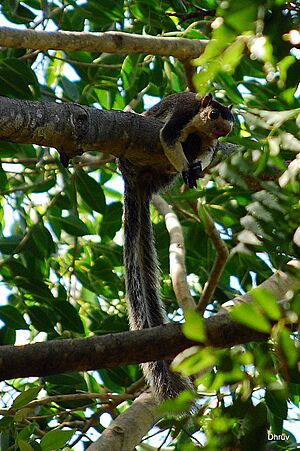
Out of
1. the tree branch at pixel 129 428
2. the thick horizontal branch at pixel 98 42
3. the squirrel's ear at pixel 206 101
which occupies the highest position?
the squirrel's ear at pixel 206 101

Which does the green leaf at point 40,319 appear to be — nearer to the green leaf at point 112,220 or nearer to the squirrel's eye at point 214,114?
the green leaf at point 112,220

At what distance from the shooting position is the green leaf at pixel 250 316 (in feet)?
3.33

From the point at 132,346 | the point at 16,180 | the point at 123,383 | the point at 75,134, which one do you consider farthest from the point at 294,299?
the point at 16,180

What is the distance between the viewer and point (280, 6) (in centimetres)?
115

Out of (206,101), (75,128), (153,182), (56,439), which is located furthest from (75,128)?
(206,101)

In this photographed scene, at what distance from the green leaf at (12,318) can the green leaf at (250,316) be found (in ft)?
7.58

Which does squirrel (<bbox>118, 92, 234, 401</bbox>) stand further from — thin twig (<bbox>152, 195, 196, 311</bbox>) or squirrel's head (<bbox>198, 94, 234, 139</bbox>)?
thin twig (<bbox>152, 195, 196, 311</bbox>)

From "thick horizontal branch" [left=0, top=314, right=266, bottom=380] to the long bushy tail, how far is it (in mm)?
1416

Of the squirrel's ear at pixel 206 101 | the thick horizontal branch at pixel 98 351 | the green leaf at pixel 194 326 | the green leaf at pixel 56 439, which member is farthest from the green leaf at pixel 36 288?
the green leaf at pixel 194 326

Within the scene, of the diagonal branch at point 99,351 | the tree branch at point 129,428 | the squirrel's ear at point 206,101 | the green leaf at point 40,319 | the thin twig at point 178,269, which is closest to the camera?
the diagonal branch at point 99,351

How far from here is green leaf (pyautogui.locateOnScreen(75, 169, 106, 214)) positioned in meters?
3.79

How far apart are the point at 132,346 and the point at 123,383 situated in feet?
5.82

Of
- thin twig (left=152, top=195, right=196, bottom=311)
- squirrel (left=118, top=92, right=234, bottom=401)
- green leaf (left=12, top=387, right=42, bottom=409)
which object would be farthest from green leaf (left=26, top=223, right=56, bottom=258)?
green leaf (left=12, top=387, right=42, bottom=409)

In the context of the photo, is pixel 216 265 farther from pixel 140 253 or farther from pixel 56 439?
pixel 56 439
